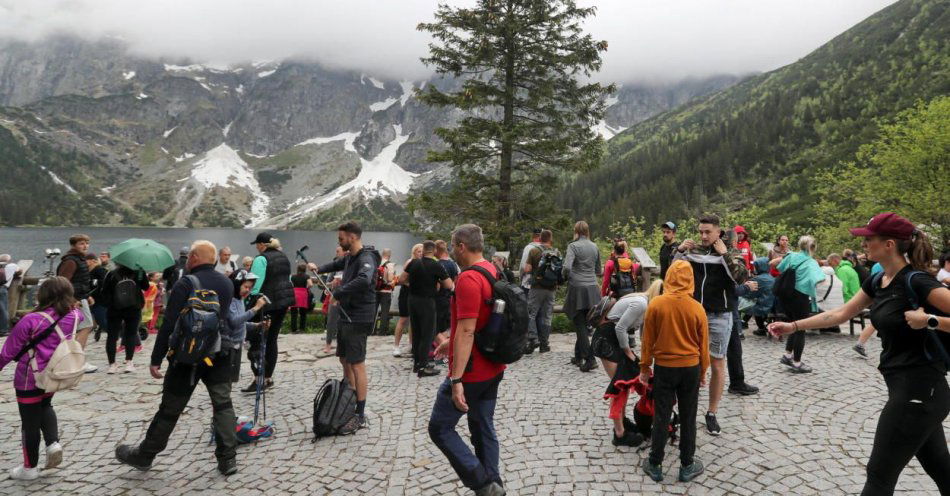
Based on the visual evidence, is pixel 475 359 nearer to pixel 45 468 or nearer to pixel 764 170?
pixel 45 468

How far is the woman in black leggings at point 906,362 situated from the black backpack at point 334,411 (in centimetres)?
464

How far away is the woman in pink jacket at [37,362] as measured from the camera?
426 cm

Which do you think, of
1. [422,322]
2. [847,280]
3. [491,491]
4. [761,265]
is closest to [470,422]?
[491,491]

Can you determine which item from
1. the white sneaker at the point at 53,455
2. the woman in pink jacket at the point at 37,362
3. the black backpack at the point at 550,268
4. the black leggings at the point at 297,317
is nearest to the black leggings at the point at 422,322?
the black backpack at the point at 550,268

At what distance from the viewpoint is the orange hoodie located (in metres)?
3.98

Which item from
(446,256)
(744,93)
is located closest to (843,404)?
(446,256)

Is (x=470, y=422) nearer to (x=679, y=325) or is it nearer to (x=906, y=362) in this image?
(x=679, y=325)

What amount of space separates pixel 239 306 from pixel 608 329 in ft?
14.3

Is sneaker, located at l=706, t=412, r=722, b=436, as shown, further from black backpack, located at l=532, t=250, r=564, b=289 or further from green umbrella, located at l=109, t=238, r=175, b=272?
green umbrella, located at l=109, t=238, r=175, b=272

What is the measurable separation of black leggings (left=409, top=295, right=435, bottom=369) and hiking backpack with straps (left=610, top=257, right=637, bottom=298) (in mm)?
2945

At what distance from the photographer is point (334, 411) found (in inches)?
206

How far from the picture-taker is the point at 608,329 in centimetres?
499

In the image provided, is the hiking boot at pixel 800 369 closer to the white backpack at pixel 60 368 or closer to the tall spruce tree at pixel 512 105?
the tall spruce tree at pixel 512 105

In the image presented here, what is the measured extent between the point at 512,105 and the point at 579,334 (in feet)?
29.6
